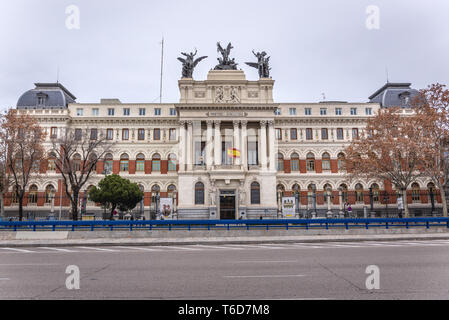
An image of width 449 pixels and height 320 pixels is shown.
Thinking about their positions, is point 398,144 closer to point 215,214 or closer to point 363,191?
point 363,191

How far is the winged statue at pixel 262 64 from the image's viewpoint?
4831cm

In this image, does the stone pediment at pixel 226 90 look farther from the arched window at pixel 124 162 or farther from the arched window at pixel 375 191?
the arched window at pixel 375 191

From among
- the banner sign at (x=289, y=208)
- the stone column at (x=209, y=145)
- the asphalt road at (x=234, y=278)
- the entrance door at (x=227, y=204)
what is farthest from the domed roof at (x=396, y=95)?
the asphalt road at (x=234, y=278)

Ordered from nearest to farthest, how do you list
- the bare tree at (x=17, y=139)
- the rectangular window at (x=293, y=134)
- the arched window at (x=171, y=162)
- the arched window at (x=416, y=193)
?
the bare tree at (x=17, y=139), the arched window at (x=416, y=193), the arched window at (x=171, y=162), the rectangular window at (x=293, y=134)

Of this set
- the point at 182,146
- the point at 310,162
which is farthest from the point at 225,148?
the point at 310,162

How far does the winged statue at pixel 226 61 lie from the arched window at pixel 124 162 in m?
18.6

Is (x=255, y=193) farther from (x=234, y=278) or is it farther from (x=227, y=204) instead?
(x=234, y=278)

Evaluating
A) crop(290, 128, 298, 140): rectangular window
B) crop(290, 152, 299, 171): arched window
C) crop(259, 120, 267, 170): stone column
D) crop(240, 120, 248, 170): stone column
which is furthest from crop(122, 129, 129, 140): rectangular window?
crop(290, 152, 299, 171): arched window

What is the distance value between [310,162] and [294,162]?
2394 millimetres

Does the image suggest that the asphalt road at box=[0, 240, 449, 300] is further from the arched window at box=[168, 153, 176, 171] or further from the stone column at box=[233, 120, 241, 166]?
the arched window at box=[168, 153, 176, 171]

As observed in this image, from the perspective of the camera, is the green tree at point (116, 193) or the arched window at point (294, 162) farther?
the arched window at point (294, 162)

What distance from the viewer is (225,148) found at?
47.7 meters

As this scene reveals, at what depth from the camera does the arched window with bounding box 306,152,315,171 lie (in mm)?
50281
